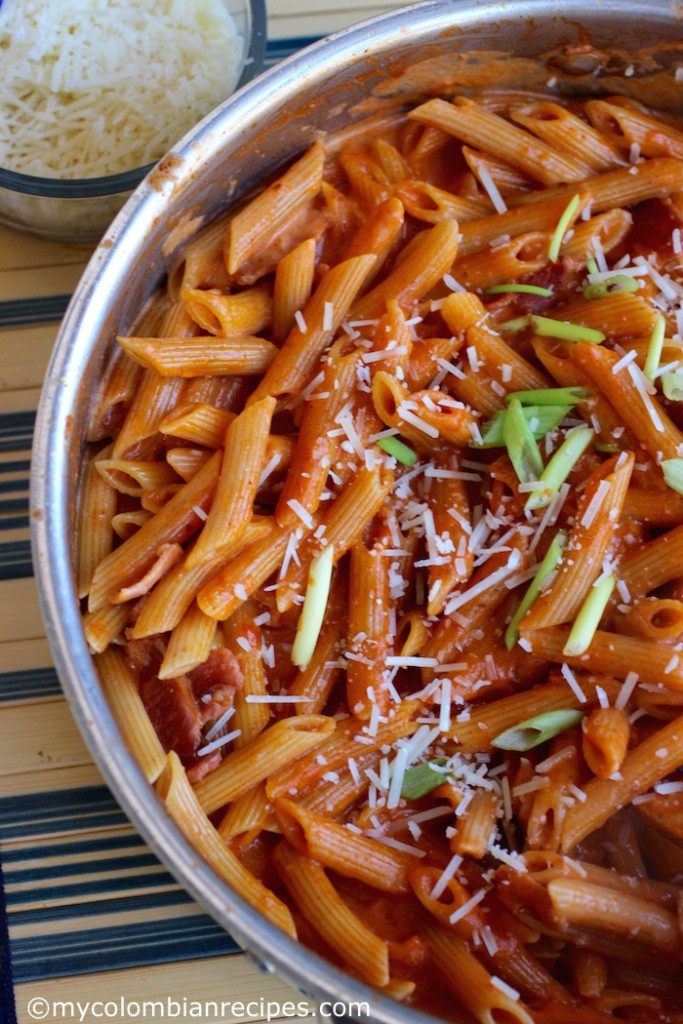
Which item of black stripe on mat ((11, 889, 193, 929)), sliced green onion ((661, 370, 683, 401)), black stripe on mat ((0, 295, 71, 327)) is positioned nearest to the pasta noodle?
sliced green onion ((661, 370, 683, 401))

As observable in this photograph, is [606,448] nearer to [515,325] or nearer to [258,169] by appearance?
[515,325]

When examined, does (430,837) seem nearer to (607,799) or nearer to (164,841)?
(607,799)

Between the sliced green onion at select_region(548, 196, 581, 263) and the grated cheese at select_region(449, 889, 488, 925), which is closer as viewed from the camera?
the grated cheese at select_region(449, 889, 488, 925)

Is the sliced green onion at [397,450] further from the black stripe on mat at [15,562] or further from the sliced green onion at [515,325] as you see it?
the black stripe on mat at [15,562]

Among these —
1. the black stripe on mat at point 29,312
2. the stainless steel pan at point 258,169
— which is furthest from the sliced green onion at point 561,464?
the black stripe on mat at point 29,312

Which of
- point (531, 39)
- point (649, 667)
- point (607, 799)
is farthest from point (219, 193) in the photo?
point (607, 799)

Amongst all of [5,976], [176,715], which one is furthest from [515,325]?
[5,976]

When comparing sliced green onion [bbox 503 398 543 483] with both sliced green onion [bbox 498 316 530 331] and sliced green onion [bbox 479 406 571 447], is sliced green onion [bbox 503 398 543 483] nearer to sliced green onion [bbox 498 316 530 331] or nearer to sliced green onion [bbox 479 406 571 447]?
sliced green onion [bbox 479 406 571 447]
